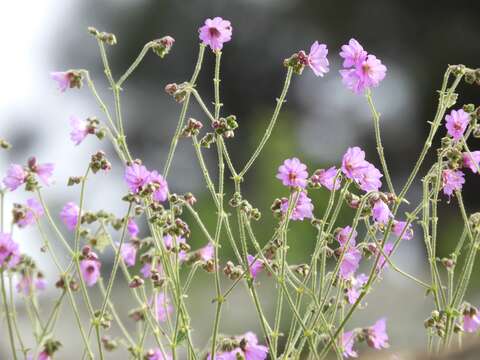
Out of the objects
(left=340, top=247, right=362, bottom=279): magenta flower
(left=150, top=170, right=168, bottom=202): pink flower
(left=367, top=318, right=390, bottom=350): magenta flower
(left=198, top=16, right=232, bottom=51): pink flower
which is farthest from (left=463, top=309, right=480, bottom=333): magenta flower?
(left=198, top=16, right=232, bottom=51): pink flower

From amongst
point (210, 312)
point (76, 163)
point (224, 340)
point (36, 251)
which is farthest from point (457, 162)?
point (76, 163)

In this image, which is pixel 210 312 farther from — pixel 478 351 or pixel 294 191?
pixel 478 351

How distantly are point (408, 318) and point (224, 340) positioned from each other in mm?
6653

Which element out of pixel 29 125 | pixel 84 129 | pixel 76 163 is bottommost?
pixel 84 129

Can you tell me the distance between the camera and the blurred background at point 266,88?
599 inches

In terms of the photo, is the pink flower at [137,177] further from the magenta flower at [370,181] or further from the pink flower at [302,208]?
the magenta flower at [370,181]

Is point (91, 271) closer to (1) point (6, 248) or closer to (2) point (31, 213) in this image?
(2) point (31, 213)

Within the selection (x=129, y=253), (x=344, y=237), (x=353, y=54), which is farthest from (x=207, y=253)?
(x=353, y=54)

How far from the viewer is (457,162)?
96.7 inches

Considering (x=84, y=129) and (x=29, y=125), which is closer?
(x=84, y=129)

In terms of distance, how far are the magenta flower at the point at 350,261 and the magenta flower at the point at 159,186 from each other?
48 cm

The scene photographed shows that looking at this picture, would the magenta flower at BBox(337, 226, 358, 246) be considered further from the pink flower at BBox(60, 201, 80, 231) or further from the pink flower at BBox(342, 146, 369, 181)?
the pink flower at BBox(60, 201, 80, 231)

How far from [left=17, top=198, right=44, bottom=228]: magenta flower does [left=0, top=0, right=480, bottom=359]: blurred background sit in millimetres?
10233

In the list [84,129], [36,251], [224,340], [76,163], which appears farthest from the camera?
[76,163]
